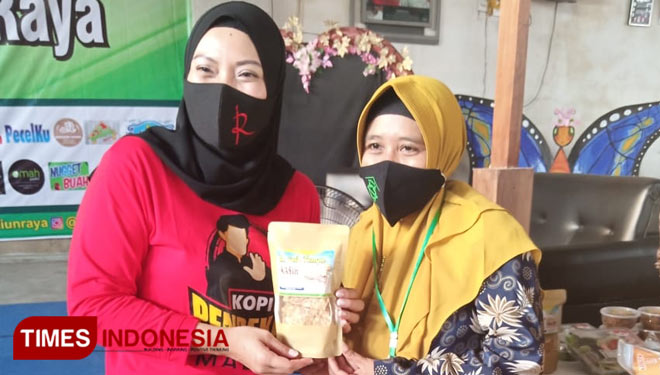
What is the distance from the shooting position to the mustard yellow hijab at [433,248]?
100 centimetres

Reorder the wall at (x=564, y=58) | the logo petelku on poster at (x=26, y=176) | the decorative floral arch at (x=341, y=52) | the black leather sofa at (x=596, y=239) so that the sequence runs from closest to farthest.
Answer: the black leather sofa at (x=596, y=239), the decorative floral arch at (x=341, y=52), the logo petelku on poster at (x=26, y=176), the wall at (x=564, y=58)

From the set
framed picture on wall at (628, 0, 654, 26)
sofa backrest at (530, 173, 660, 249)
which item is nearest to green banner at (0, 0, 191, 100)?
sofa backrest at (530, 173, 660, 249)

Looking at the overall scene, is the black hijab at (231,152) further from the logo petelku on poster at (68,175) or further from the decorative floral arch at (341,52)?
the logo petelku on poster at (68,175)

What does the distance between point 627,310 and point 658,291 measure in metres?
0.99

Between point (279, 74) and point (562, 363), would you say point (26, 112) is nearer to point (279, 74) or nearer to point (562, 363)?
point (279, 74)

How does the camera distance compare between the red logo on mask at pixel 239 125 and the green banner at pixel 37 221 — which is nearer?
the red logo on mask at pixel 239 125

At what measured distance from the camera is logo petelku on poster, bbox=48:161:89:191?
3410 mm

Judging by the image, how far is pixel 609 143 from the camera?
4.33 meters

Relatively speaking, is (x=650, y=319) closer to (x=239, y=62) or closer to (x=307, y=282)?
(x=307, y=282)

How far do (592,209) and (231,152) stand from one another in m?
2.81

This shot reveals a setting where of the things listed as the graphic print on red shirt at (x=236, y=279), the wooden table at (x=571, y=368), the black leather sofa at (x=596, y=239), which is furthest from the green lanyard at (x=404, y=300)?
the black leather sofa at (x=596, y=239)

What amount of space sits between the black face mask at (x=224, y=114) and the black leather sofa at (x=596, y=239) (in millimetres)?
1526

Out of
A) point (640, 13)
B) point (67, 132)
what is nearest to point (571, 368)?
point (67, 132)

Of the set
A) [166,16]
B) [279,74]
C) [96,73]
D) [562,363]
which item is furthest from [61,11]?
[562,363]
